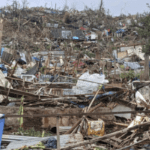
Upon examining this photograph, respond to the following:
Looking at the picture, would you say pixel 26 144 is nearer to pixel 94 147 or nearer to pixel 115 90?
pixel 94 147

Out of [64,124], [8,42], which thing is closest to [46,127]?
[64,124]

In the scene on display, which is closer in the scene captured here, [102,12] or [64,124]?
[64,124]

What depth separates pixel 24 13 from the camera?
24.6 m

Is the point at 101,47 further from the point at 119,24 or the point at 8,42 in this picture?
the point at 8,42

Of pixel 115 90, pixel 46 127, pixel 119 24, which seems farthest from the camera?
pixel 119 24

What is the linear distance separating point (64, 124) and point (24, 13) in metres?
21.9

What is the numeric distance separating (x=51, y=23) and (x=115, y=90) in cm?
2024

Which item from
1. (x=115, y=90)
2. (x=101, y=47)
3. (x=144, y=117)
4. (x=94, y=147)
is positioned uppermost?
(x=101, y=47)

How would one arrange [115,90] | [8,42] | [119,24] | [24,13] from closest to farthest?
[115,90] < [8,42] < [24,13] < [119,24]

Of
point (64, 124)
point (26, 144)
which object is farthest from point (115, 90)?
point (26, 144)

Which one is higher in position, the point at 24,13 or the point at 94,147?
the point at 24,13

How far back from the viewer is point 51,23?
971 inches

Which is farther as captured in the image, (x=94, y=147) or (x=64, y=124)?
(x=64, y=124)

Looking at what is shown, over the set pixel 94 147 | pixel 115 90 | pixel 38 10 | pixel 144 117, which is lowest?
pixel 94 147
